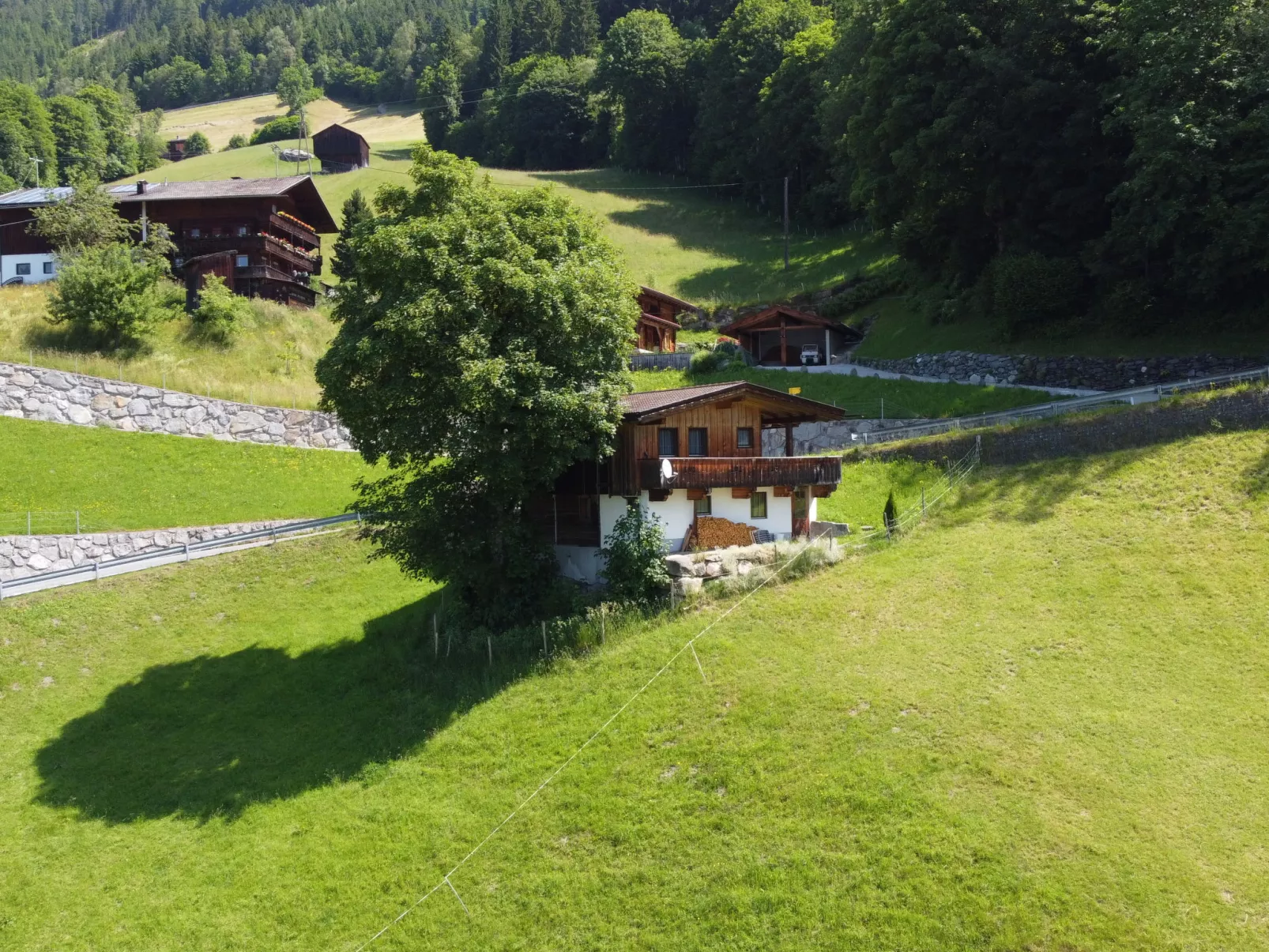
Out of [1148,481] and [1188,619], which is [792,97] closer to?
[1148,481]

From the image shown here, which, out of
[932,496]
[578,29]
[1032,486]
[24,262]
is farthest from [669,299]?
[578,29]

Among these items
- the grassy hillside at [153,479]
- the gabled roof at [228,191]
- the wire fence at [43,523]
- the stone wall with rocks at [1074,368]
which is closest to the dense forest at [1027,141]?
the stone wall with rocks at [1074,368]

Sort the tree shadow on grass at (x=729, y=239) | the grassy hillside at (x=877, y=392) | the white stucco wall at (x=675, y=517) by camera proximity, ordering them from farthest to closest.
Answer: the tree shadow on grass at (x=729, y=239) < the grassy hillside at (x=877, y=392) < the white stucco wall at (x=675, y=517)

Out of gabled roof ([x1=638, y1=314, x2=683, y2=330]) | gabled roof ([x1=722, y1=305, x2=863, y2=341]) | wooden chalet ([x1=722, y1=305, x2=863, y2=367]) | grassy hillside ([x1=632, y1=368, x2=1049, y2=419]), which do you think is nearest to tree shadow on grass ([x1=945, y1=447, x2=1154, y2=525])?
grassy hillside ([x1=632, y1=368, x2=1049, y2=419])

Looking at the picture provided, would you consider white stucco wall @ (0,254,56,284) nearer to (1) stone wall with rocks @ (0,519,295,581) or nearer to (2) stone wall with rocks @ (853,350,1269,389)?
(1) stone wall with rocks @ (0,519,295,581)

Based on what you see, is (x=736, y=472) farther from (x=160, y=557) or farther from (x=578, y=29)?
(x=578, y=29)

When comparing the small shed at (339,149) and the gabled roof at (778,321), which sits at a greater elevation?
the small shed at (339,149)

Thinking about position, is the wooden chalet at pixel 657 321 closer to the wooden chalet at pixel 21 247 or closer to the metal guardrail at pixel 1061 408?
the metal guardrail at pixel 1061 408
